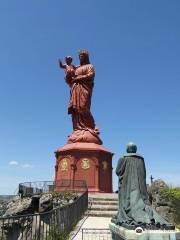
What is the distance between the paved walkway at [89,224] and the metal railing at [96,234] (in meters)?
0.22

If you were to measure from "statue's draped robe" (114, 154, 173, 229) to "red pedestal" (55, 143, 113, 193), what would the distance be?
14.7m

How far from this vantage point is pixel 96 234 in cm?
1155

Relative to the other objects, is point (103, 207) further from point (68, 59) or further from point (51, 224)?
point (68, 59)

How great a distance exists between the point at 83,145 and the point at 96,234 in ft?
39.3

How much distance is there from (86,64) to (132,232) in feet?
69.6

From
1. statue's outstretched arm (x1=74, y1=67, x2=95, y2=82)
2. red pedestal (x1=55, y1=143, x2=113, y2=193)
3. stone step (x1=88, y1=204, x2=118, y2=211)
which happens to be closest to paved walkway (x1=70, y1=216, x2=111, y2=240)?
stone step (x1=88, y1=204, x2=118, y2=211)

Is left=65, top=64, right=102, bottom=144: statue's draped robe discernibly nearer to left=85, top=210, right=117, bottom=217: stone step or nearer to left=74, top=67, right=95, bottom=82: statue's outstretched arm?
left=74, top=67, right=95, bottom=82: statue's outstretched arm

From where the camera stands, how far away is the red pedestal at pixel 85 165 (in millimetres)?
22781

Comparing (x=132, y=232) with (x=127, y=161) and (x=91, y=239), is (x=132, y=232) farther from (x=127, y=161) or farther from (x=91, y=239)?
(x=91, y=239)

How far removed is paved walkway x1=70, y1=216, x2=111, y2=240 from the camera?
11123 millimetres

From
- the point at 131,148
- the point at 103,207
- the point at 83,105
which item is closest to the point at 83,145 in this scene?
the point at 83,105

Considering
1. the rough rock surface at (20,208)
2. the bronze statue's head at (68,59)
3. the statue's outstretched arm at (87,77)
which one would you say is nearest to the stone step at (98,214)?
the rough rock surface at (20,208)

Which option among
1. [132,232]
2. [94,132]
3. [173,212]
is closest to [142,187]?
[132,232]

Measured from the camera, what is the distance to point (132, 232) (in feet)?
20.9
